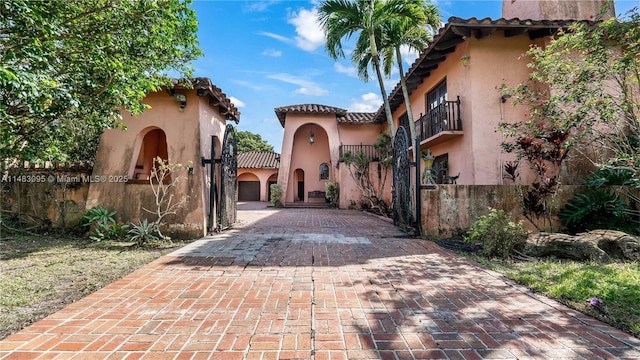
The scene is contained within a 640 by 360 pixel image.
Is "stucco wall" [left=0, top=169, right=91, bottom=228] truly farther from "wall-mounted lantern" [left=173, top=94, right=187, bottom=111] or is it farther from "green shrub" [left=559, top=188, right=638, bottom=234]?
"green shrub" [left=559, top=188, right=638, bottom=234]

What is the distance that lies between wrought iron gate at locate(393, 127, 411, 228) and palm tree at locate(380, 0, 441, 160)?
1.75 metres

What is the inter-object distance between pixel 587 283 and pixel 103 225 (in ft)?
28.7

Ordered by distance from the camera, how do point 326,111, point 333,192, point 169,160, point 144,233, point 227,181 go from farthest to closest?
point 326,111 < point 333,192 < point 227,181 < point 169,160 < point 144,233

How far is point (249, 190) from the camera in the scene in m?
25.8

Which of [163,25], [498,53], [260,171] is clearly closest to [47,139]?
[163,25]

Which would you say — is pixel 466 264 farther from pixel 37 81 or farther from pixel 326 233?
pixel 37 81

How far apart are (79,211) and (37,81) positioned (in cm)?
500

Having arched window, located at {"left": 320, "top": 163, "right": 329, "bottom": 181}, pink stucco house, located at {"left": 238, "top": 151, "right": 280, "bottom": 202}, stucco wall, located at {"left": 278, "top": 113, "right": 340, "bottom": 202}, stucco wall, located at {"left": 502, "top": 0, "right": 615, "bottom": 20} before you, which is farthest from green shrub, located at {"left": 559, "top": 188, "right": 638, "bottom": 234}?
pink stucco house, located at {"left": 238, "top": 151, "right": 280, "bottom": 202}

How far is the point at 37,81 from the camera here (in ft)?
11.0

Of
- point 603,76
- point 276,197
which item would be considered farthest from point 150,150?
point 603,76

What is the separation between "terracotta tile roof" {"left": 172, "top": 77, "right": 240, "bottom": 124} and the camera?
6.51m

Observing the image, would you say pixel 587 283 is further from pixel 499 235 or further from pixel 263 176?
pixel 263 176

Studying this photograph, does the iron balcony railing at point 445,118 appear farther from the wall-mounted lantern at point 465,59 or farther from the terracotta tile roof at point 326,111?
A: the terracotta tile roof at point 326,111

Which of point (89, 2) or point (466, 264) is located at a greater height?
point (89, 2)
